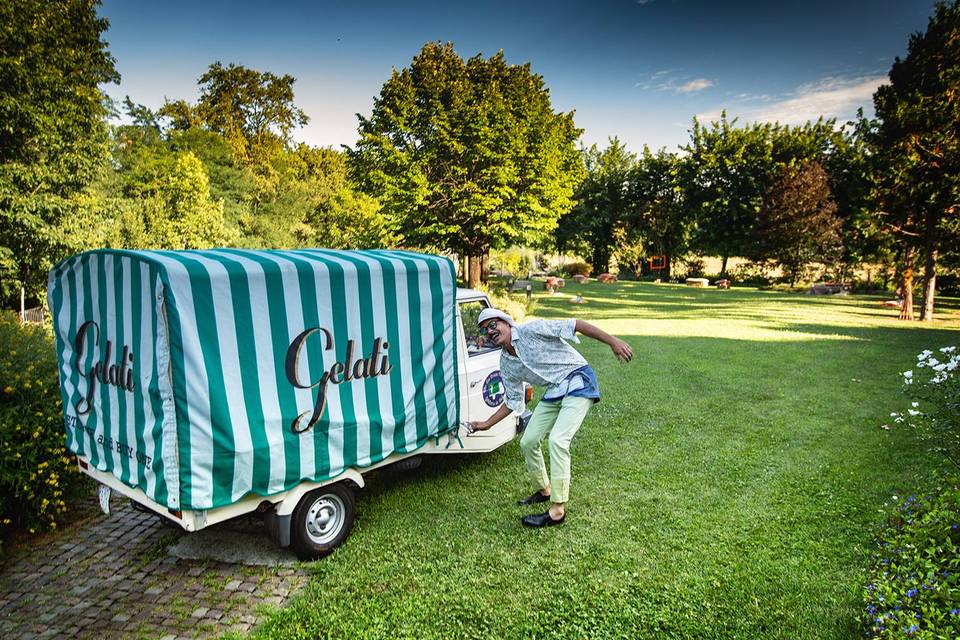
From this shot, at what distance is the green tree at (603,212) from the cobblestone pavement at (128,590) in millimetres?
47667

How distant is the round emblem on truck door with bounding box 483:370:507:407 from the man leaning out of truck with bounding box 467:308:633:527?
29.4 inches

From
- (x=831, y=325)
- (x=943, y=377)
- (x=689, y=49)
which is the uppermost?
(x=689, y=49)

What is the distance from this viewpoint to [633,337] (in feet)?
51.3

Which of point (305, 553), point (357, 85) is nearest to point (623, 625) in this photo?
point (305, 553)

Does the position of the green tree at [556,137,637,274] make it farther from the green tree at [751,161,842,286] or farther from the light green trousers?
the light green trousers

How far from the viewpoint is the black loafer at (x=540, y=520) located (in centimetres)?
481

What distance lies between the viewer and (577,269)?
5138cm

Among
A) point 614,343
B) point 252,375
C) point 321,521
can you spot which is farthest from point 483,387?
point 252,375

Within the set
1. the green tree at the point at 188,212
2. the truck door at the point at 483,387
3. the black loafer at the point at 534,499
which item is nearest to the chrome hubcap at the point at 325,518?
the truck door at the point at 483,387

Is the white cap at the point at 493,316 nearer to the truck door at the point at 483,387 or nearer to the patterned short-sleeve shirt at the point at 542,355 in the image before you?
the patterned short-sleeve shirt at the point at 542,355

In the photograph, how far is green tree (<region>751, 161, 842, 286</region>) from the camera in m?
35.3

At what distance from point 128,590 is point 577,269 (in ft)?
162

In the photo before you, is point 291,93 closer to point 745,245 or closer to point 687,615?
point 745,245

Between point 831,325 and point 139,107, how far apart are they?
44.5m
